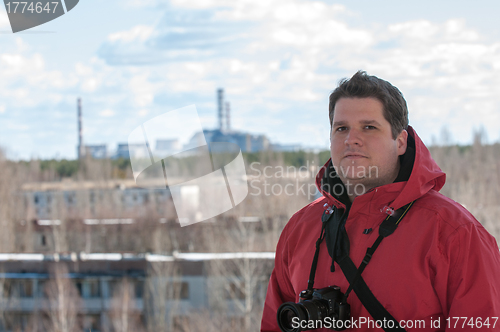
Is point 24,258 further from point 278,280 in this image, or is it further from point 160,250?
point 278,280

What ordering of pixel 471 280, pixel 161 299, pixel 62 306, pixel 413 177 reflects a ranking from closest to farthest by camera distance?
pixel 471 280 → pixel 413 177 → pixel 161 299 → pixel 62 306

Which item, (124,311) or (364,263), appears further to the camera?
(124,311)

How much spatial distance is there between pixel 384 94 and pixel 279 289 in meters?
0.58

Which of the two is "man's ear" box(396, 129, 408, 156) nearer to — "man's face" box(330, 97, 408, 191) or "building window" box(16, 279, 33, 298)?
"man's face" box(330, 97, 408, 191)

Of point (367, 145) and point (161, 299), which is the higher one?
point (367, 145)

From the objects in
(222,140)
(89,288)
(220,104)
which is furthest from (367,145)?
(220,104)

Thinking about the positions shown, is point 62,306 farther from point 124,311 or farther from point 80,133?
point 80,133

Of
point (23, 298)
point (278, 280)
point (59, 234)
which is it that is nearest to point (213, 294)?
point (23, 298)

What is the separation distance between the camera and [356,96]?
1.19 metres

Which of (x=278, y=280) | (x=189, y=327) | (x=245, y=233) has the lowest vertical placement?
(x=189, y=327)

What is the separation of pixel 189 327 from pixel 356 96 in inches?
533

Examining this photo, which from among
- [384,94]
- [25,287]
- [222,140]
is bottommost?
[25,287]

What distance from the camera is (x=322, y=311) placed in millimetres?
1121

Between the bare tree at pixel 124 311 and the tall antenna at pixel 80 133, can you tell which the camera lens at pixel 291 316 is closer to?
the bare tree at pixel 124 311
